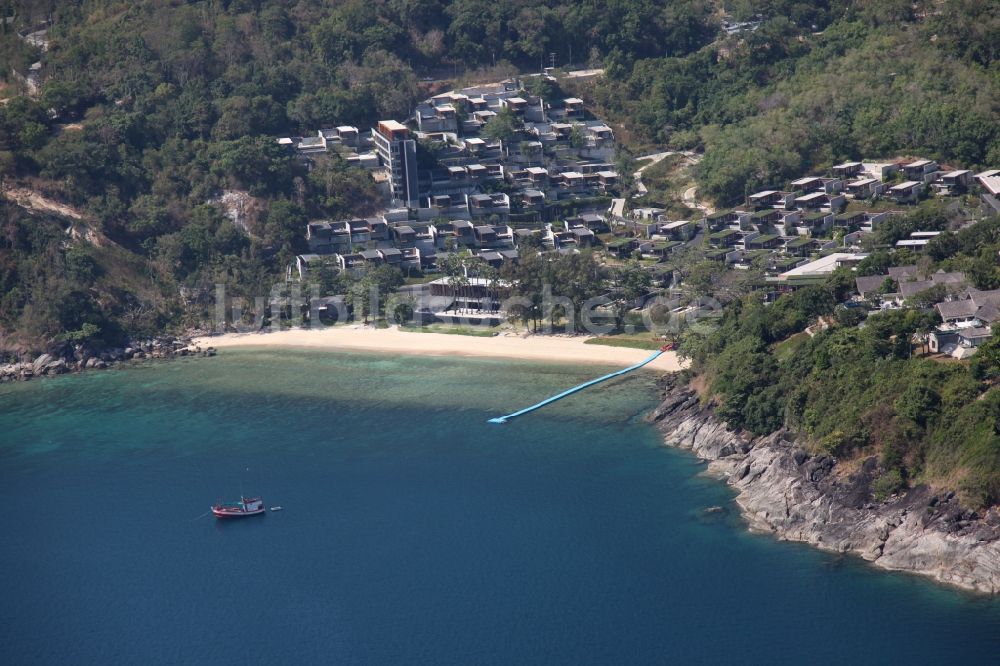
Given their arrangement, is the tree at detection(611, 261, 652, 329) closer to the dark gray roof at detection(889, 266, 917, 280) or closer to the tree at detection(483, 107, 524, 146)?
the dark gray roof at detection(889, 266, 917, 280)

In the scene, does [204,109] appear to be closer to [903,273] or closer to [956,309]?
[903,273]

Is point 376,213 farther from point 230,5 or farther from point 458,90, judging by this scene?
point 230,5

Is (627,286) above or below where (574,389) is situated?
above

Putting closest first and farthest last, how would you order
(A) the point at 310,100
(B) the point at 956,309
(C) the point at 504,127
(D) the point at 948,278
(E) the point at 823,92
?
(B) the point at 956,309 → (D) the point at 948,278 → (E) the point at 823,92 → (C) the point at 504,127 → (A) the point at 310,100

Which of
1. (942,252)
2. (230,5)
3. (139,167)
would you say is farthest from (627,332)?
(230,5)

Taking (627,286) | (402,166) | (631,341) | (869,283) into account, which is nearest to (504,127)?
(402,166)

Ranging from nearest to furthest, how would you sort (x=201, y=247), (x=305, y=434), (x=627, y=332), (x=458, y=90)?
(x=305, y=434) < (x=627, y=332) < (x=201, y=247) < (x=458, y=90)
